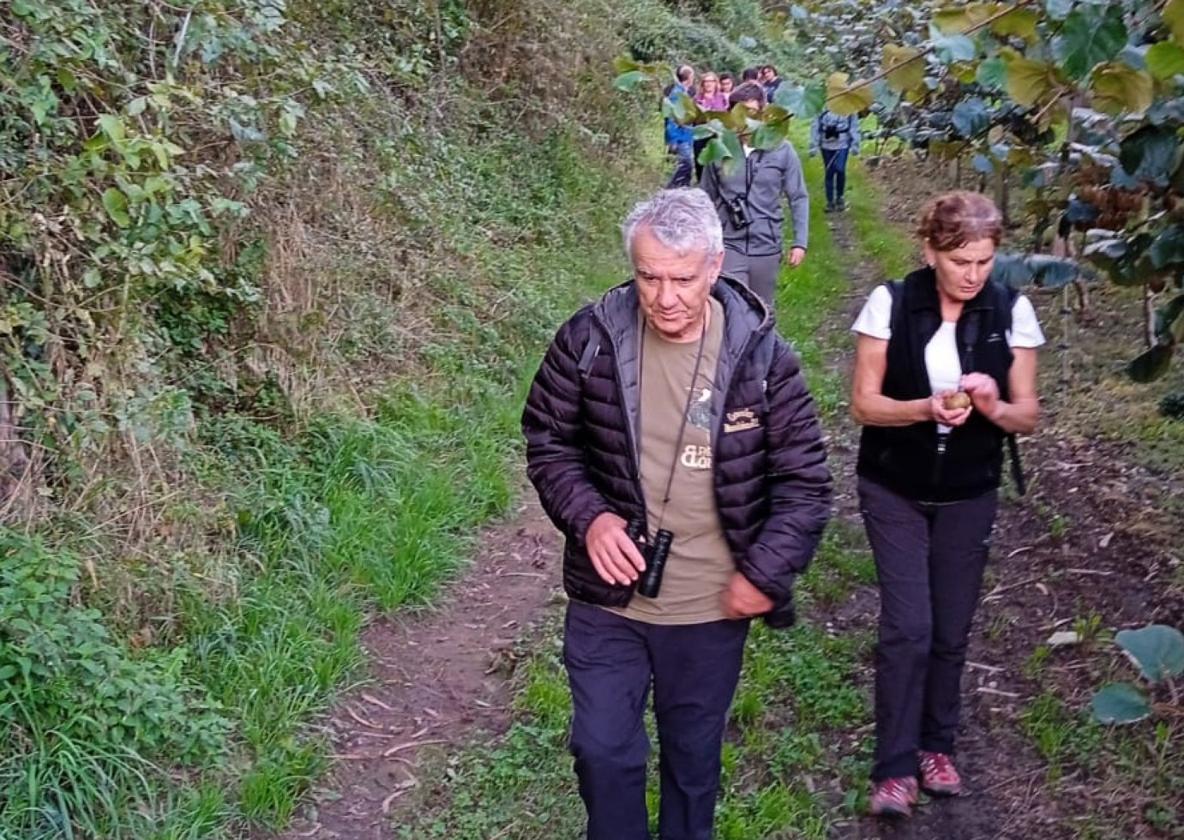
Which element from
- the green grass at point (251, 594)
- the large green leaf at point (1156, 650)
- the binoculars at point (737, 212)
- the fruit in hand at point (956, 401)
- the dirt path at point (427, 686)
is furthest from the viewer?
the binoculars at point (737, 212)

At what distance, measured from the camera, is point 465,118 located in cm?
1099

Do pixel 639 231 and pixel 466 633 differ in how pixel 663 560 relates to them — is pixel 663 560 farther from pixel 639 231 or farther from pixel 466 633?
pixel 466 633

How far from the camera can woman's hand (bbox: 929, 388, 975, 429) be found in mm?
3578

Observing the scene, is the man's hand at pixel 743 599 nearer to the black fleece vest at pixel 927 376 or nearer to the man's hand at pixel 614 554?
the man's hand at pixel 614 554

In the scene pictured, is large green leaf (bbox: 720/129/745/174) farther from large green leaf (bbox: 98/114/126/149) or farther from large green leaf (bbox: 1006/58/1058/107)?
large green leaf (bbox: 98/114/126/149)

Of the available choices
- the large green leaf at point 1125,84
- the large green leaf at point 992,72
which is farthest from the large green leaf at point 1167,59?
the large green leaf at point 992,72

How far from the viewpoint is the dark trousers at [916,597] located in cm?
381

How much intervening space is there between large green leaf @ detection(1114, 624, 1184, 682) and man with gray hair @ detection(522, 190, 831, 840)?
1154mm

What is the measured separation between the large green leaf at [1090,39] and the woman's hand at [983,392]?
1.33 m

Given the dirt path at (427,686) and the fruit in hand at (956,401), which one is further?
the dirt path at (427,686)

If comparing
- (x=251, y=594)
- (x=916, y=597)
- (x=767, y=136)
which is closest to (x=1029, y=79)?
A: (x=767, y=136)

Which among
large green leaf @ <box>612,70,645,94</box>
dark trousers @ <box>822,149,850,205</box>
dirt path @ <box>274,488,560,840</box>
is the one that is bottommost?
dirt path @ <box>274,488,560,840</box>

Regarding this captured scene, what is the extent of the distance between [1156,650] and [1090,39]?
122cm

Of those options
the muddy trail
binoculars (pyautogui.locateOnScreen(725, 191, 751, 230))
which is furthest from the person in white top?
binoculars (pyautogui.locateOnScreen(725, 191, 751, 230))
